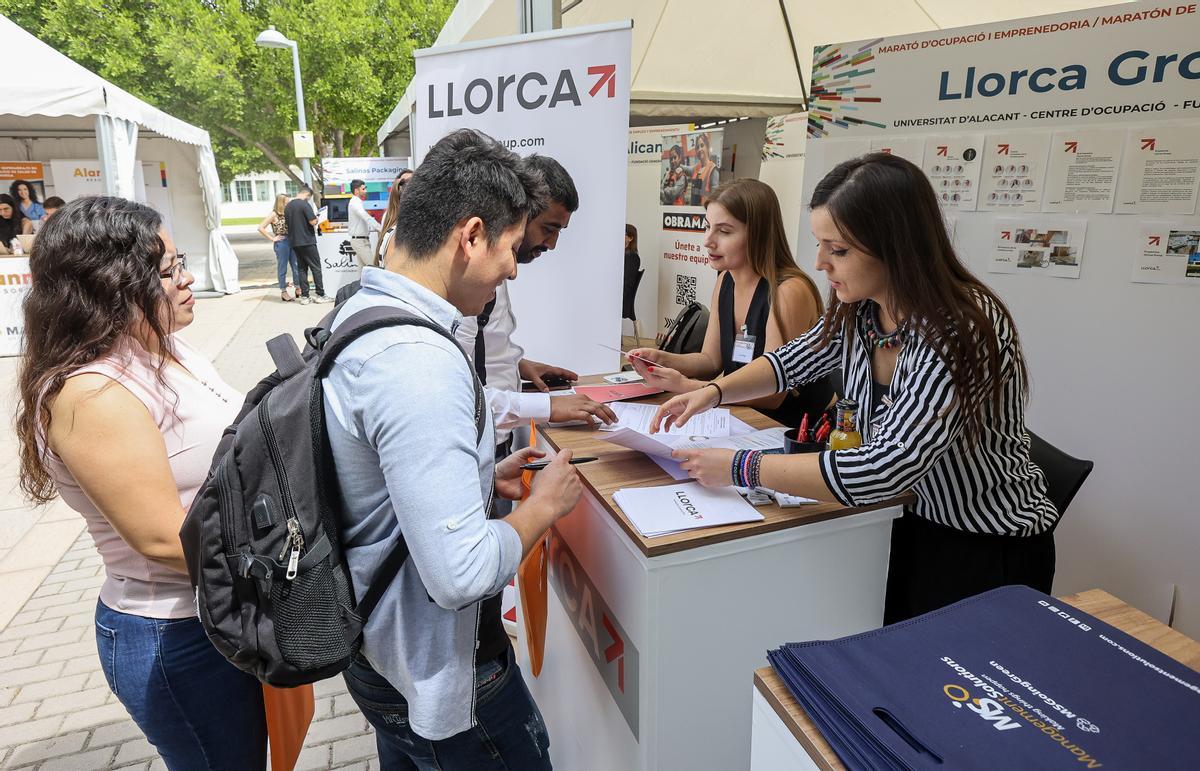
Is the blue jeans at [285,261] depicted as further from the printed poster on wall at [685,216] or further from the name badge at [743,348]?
the name badge at [743,348]

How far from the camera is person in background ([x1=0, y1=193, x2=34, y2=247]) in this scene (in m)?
8.48

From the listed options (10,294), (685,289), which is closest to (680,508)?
(685,289)

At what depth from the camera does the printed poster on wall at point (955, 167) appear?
10.4 feet

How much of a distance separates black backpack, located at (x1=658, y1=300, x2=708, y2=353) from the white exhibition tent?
21.3 feet

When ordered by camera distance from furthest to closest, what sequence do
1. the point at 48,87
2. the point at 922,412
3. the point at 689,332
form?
the point at 48,87, the point at 689,332, the point at 922,412

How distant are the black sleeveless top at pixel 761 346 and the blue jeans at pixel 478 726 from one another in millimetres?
1592

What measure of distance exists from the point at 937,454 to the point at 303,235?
11.3 metres

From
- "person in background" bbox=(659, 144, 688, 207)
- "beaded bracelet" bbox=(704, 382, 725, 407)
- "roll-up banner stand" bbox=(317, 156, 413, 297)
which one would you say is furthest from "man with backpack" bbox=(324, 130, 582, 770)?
"roll-up banner stand" bbox=(317, 156, 413, 297)

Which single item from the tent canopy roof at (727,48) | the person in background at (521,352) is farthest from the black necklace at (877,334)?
the tent canopy roof at (727,48)

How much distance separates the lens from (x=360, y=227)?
35.7 ft

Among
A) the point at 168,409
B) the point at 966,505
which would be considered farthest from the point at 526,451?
the point at 966,505

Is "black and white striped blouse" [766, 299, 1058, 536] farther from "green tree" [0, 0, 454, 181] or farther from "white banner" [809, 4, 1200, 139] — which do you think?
"green tree" [0, 0, 454, 181]

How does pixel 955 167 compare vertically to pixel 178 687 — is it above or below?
above

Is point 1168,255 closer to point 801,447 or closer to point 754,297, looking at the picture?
point 754,297
